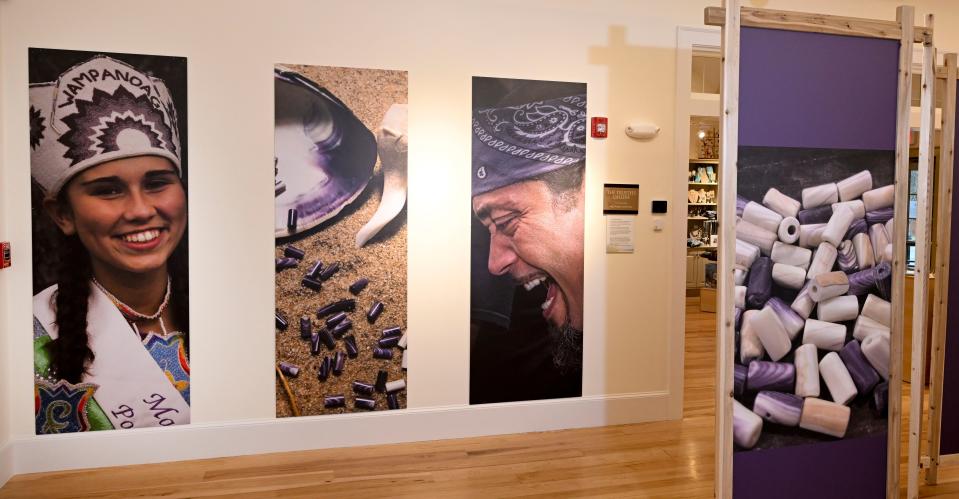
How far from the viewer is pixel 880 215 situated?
9.59ft

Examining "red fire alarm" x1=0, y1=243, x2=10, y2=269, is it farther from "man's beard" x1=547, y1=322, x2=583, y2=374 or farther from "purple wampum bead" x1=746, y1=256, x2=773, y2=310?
"purple wampum bead" x1=746, y1=256, x2=773, y2=310

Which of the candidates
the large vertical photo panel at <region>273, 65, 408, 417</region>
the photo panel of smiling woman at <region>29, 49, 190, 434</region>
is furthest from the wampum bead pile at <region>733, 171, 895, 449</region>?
the photo panel of smiling woman at <region>29, 49, 190, 434</region>

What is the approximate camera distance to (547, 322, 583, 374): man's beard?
13.5ft

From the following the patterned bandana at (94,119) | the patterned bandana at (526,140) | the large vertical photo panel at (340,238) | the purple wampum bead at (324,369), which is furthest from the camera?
the patterned bandana at (526,140)

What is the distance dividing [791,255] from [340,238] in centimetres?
238

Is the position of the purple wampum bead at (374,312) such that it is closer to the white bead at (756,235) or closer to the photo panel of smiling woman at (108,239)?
the photo panel of smiling woman at (108,239)

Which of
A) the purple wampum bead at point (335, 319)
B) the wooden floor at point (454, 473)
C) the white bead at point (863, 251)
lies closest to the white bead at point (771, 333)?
the white bead at point (863, 251)

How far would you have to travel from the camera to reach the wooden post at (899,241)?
115 inches

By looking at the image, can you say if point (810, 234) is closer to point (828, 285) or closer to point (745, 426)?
point (828, 285)

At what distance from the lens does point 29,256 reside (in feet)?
11.0

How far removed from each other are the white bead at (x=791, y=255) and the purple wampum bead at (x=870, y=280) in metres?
0.27

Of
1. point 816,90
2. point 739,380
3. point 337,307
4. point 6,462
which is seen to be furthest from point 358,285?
point 816,90

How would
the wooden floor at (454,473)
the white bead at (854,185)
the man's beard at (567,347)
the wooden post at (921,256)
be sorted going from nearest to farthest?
the white bead at (854,185), the wooden post at (921,256), the wooden floor at (454,473), the man's beard at (567,347)

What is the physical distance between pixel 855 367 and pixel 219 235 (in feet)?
10.8
